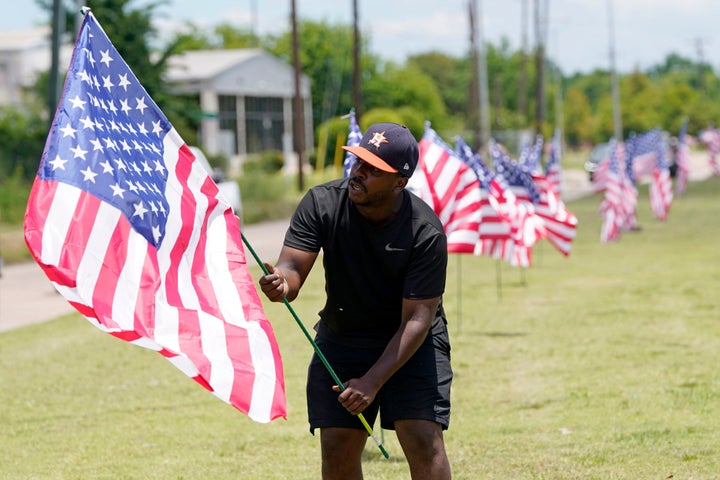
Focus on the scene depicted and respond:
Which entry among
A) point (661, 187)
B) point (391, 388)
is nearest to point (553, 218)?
point (391, 388)

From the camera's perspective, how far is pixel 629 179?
28.5 metres

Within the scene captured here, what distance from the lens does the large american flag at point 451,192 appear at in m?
12.7

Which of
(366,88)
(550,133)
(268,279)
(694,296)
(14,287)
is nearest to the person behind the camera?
(268,279)

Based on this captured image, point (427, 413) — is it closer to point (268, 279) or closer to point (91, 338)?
point (268, 279)

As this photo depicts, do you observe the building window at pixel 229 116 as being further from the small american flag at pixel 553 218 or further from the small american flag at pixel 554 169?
the small american flag at pixel 553 218

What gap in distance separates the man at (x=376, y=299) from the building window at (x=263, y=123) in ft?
226

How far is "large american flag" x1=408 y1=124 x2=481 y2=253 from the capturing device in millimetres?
12727

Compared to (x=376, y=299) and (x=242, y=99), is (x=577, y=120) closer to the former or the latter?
(x=242, y=99)

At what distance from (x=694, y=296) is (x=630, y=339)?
3815 millimetres

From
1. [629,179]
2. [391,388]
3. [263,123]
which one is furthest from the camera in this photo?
[263,123]

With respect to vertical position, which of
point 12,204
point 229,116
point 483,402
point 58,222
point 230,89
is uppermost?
point 230,89

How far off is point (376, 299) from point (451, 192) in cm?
742

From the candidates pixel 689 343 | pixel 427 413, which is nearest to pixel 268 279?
pixel 427 413

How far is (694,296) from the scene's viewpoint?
53.5ft
